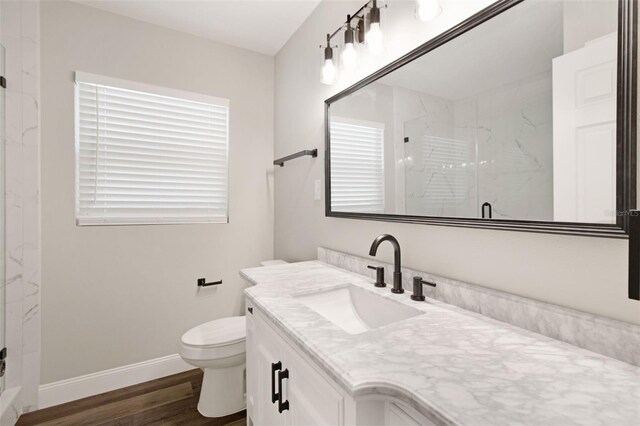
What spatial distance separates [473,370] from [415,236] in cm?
68

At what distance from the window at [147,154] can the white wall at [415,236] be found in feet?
1.81

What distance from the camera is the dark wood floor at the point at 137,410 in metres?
1.68

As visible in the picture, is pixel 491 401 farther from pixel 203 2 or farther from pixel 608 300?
pixel 203 2

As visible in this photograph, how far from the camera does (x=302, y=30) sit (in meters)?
2.15

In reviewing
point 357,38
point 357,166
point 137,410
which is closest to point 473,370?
point 357,166

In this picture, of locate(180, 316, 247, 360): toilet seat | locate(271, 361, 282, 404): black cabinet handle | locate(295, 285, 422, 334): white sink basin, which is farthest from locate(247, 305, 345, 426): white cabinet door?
locate(180, 316, 247, 360): toilet seat

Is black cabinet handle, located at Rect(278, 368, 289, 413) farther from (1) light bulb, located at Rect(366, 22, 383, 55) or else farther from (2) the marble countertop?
(1) light bulb, located at Rect(366, 22, 383, 55)

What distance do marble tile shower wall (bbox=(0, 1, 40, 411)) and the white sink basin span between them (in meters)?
1.76

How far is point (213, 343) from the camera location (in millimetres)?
1642

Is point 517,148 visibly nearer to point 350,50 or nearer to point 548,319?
point 548,319

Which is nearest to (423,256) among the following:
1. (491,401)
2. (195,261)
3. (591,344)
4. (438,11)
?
(591,344)

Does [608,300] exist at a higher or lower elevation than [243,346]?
higher

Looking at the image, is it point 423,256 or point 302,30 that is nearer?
point 423,256

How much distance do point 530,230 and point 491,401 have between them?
1.76ft
